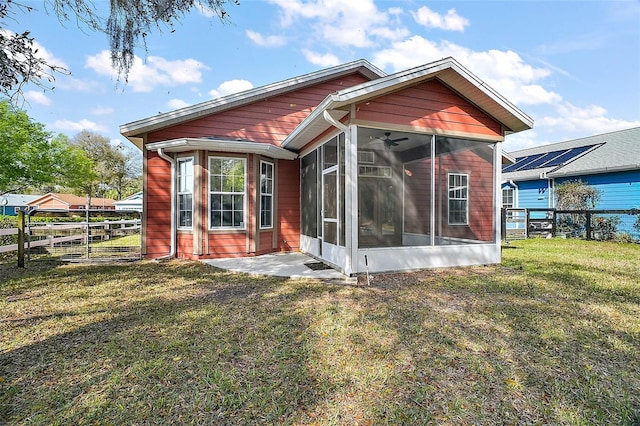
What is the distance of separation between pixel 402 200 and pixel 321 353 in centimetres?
456

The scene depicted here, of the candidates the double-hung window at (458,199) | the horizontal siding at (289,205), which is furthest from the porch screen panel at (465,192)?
the horizontal siding at (289,205)

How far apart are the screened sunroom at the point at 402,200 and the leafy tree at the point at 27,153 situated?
11.8 metres

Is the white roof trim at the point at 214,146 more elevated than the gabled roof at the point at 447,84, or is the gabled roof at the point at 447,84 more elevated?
the gabled roof at the point at 447,84

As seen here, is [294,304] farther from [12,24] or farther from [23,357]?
[12,24]

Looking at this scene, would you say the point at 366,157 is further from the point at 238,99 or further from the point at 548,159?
the point at 548,159

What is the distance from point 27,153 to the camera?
1252 centimetres

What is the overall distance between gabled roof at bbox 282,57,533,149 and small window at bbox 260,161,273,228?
1834 mm

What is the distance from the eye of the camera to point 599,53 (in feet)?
33.4

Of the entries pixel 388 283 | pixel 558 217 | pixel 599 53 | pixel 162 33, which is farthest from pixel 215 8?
pixel 558 217

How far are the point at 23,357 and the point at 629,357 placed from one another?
5.16 m

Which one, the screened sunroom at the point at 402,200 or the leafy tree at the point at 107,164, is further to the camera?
the leafy tree at the point at 107,164

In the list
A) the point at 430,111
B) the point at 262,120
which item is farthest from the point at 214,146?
the point at 430,111

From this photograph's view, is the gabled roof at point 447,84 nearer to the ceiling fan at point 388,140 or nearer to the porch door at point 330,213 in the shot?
the ceiling fan at point 388,140

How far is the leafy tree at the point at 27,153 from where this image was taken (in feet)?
38.5
